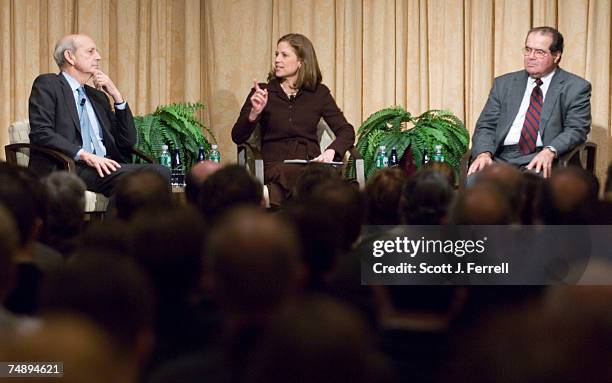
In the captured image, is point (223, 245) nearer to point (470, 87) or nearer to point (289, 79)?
point (289, 79)

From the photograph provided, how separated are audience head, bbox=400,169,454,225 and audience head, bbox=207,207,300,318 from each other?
36.8 inches

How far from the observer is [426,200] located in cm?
204

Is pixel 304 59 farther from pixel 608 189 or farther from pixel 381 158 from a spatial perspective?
pixel 608 189

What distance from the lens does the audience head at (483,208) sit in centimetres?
163

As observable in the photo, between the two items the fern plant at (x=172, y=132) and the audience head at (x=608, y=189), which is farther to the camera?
the fern plant at (x=172, y=132)

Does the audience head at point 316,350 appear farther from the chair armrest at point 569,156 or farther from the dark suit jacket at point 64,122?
the chair armrest at point 569,156

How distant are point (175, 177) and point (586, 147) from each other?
280 cm

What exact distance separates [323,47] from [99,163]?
8.24ft

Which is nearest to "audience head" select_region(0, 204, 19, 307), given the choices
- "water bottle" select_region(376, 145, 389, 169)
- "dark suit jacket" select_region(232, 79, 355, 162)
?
"dark suit jacket" select_region(232, 79, 355, 162)

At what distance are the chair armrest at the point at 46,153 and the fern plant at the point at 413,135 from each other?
213 cm

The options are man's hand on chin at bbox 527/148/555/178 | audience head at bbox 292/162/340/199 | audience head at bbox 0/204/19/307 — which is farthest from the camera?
man's hand on chin at bbox 527/148/555/178

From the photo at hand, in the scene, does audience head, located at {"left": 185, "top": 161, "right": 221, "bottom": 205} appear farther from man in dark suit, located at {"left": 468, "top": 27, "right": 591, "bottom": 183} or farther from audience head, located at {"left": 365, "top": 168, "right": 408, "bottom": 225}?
man in dark suit, located at {"left": 468, "top": 27, "right": 591, "bottom": 183}

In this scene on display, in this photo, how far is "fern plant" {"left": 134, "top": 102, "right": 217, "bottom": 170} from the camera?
590 cm

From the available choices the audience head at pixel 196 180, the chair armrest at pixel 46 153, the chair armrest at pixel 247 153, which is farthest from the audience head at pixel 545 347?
the chair armrest at pixel 247 153
